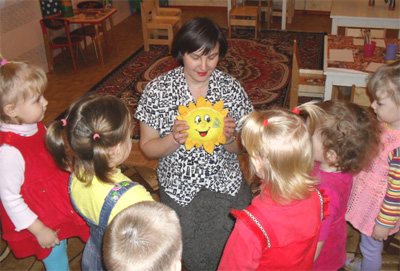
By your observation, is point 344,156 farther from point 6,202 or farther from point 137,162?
point 137,162

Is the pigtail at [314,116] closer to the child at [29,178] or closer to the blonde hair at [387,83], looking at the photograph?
the blonde hair at [387,83]

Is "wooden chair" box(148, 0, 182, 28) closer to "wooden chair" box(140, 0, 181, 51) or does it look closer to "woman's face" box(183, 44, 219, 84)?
"wooden chair" box(140, 0, 181, 51)

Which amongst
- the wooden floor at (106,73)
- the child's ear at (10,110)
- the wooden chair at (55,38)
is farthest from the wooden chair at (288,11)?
the child's ear at (10,110)

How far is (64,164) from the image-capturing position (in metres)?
1.74

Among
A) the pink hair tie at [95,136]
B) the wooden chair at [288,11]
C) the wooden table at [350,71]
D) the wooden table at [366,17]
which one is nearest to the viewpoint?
the pink hair tie at [95,136]

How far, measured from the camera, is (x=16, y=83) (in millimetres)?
1765

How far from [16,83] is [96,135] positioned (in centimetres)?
55

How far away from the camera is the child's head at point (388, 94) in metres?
1.82

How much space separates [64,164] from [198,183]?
2.26 feet

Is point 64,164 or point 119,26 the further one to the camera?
point 119,26

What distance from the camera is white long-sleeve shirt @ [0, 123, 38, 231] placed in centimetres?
171

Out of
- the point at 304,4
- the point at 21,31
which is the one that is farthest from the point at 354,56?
the point at 304,4

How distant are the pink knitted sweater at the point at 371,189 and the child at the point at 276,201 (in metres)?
0.61

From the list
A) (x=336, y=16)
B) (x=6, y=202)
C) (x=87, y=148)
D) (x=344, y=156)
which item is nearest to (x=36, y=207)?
(x=6, y=202)
